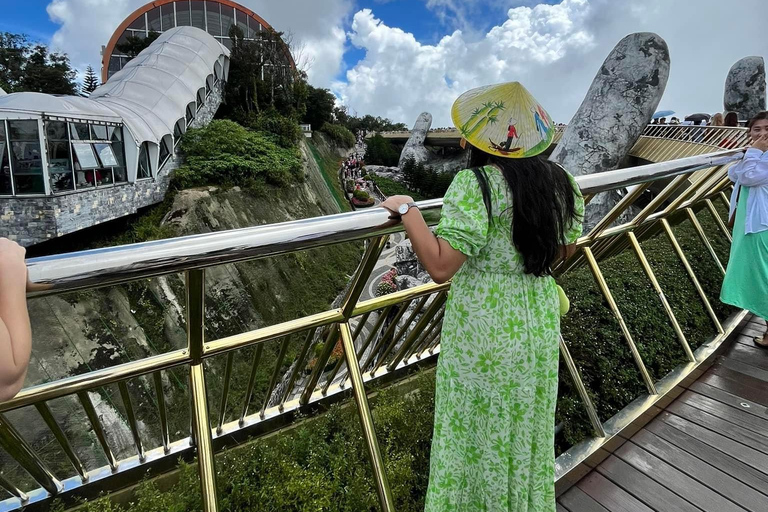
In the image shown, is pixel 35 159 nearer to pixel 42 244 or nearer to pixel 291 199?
pixel 42 244

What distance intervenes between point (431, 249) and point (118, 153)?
11356 mm

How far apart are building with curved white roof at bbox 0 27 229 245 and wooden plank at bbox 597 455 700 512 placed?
9.41 meters

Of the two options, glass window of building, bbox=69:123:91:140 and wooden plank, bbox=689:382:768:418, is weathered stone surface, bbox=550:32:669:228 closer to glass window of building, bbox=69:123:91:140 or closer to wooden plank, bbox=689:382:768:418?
wooden plank, bbox=689:382:768:418

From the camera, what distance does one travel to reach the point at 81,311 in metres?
7.14

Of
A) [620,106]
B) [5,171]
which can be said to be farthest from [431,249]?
[620,106]

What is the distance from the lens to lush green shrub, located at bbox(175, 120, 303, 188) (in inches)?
493

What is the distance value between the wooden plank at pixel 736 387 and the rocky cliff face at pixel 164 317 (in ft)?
16.5

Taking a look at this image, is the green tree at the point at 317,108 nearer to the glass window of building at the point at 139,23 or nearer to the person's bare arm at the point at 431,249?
the glass window of building at the point at 139,23

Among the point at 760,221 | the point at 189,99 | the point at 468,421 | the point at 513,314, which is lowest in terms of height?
the point at 468,421

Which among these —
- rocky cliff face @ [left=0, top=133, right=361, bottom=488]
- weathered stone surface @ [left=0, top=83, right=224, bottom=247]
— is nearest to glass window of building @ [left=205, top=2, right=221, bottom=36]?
rocky cliff face @ [left=0, top=133, right=361, bottom=488]

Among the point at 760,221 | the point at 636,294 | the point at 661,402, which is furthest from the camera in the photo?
the point at 636,294

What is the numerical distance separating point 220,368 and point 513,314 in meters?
9.29

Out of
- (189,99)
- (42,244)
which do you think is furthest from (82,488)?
(189,99)

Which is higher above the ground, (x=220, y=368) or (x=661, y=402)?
(x=661, y=402)
